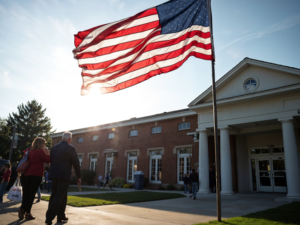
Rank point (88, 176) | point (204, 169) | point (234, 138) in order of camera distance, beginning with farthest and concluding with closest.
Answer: point (88, 176)
point (234, 138)
point (204, 169)

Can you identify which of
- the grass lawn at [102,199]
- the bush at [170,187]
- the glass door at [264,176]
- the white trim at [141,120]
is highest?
the white trim at [141,120]

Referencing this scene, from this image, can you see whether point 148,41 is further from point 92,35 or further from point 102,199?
point 102,199

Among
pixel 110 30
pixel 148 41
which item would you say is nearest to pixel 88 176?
pixel 110 30

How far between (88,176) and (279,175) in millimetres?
18932

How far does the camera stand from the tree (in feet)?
158

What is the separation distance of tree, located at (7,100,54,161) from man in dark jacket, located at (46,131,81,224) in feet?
156

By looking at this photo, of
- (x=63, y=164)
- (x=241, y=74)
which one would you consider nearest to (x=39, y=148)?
(x=63, y=164)

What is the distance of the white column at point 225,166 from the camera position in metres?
14.2

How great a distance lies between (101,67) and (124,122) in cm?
1807

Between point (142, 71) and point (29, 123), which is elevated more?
point (29, 123)

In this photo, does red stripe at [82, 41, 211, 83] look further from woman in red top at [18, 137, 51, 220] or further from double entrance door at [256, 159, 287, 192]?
double entrance door at [256, 159, 287, 192]

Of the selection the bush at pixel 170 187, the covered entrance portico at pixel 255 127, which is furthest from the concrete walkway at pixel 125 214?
the bush at pixel 170 187

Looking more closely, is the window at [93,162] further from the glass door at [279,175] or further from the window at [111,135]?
the glass door at [279,175]

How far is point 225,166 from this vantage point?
567 inches
